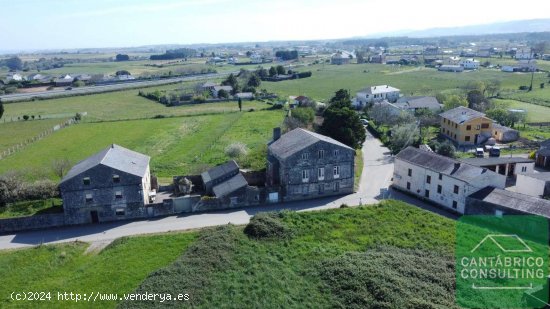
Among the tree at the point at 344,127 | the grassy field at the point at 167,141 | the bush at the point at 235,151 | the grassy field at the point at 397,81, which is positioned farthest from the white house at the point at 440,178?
the grassy field at the point at 397,81

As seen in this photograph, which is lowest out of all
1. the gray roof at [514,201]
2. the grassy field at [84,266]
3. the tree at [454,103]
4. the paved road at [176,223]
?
the paved road at [176,223]

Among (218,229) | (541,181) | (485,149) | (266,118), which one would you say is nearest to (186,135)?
(266,118)

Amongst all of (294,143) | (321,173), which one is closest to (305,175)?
(321,173)

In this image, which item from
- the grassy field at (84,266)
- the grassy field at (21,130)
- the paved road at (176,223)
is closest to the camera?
the grassy field at (84,266)

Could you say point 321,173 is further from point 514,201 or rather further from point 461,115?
point 461,115

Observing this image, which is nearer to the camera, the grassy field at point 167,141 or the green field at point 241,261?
the green field at point 241,261

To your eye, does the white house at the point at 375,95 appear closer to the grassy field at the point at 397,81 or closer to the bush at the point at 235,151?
the grassy field at the point at 397,81
